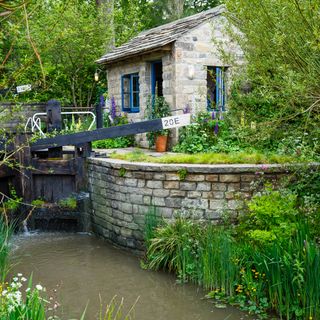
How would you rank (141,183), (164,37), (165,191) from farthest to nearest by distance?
(164,37)
(141,183)
(165,191)

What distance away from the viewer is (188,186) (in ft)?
24.0

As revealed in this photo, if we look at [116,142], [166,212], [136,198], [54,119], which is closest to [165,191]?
[166,212]

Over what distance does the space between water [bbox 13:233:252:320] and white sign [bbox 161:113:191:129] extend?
2423 mm

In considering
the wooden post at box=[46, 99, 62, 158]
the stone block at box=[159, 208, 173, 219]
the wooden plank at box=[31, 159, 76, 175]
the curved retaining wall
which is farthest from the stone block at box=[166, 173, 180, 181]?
the wooden post at box=[46, 99, 62, 158]

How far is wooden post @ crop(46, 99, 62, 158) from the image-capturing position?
401 inches

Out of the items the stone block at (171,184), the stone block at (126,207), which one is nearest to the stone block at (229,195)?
the stone block at (171,184)

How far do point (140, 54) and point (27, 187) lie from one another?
431cm

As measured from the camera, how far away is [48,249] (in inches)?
328

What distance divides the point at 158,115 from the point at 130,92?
77.9 inches

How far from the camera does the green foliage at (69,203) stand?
31.4 feet

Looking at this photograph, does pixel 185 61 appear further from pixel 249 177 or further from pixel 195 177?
pixel 249 177

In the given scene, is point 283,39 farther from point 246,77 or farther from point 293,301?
point 293,301

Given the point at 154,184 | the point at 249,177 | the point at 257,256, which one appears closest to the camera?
the point at 257,256

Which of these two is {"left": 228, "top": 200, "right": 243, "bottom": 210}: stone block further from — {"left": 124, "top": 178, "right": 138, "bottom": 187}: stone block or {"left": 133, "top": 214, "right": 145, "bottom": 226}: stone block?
{"left": 124, "top": 178, "right": 138, "bottom": 187}: stone block
